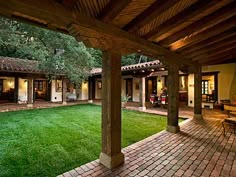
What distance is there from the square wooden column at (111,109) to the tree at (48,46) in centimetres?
611

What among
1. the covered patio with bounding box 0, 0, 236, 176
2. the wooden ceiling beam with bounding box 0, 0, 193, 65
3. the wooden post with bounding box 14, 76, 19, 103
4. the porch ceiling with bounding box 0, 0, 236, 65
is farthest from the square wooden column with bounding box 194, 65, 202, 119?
the wooden post with bounding box 14, 76, 19, 103

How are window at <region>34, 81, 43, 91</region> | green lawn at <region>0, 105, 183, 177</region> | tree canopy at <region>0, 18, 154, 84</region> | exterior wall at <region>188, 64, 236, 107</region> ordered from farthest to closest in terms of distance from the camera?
window at <region>34, 81, 43, 91</region>
exterior wall at <region>188, 64, 236, 107</region>
tree canopy at <region>0, 18, 154, 84</region>
green lawn at <region>0, 105, 183, 177</region>

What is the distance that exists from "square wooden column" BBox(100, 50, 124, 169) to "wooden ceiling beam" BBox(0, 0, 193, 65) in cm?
32

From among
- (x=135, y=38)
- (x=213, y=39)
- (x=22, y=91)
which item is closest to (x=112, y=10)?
(x=135, y=38)

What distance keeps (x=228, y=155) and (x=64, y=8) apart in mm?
4098

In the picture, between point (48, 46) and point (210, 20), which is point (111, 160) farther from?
point (48, 46)

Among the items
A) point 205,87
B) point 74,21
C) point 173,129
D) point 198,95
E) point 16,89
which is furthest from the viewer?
point 16,89

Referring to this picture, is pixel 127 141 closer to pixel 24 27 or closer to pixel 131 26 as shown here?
pixel 131 26

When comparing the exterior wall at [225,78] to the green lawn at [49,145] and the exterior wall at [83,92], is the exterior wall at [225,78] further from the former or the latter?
the exterior wall at [83,92]

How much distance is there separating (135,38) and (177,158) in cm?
256

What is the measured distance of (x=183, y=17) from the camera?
271cm

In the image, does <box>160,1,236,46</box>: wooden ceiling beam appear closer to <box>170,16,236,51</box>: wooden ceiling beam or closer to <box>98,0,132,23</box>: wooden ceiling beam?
<box>170,16,236,51</box>: wooden ceiling beam

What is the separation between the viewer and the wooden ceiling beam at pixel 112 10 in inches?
→ 80.0

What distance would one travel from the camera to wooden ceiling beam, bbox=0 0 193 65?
1711 millimetres
